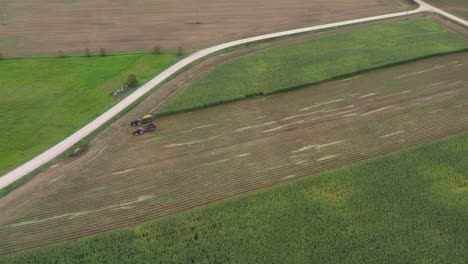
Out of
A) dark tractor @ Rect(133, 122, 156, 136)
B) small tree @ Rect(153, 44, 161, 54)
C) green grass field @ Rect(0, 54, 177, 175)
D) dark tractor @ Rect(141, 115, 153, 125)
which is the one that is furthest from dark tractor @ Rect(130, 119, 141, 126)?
small tree @ Rect(153, 44, 161, 54)

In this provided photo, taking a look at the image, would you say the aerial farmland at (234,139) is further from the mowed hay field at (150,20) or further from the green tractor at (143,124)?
the mowed hay field at (150,20)

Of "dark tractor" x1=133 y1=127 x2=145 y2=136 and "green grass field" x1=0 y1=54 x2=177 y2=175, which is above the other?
"green grass field" x1=0 y1=54 x2=177 y2=175

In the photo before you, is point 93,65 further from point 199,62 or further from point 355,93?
point 355,93

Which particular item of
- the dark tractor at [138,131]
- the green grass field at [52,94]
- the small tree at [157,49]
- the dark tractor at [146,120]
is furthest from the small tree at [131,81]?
the dark tractor at [138,131]

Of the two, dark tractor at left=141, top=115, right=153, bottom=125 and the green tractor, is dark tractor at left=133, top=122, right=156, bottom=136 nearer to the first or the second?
the green tractor

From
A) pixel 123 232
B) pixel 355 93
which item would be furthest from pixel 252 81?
pixel 123 232

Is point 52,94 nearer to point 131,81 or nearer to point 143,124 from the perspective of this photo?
point 131,81

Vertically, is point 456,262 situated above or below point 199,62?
below
